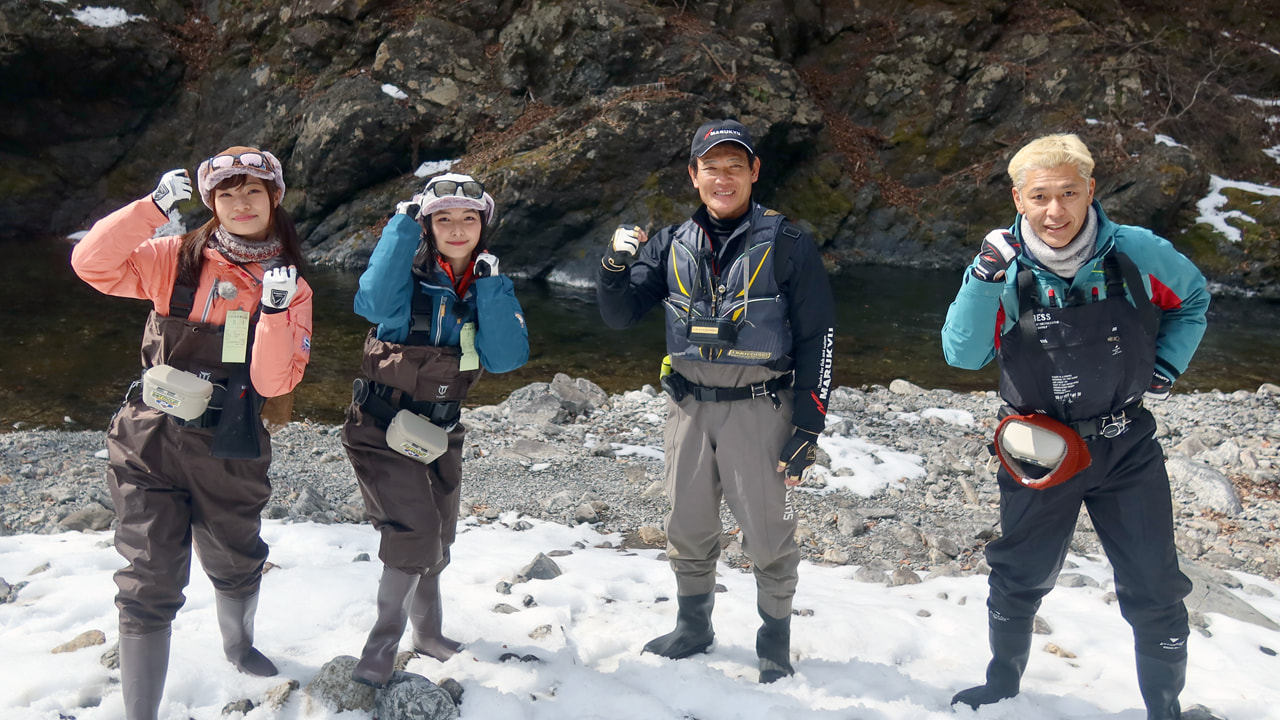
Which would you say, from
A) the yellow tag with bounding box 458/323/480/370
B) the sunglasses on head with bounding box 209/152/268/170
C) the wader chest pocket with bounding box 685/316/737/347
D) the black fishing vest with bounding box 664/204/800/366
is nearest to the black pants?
the black fishing vest with bounding box 664/204/800/366

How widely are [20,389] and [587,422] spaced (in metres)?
7.30

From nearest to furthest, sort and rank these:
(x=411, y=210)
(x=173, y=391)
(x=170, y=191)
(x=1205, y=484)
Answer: (x=173, y=391) → (x=170, y=191) → (x=411, y=210) → (x=1205, y=484)

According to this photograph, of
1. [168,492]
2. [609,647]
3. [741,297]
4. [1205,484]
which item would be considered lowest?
[609,647]

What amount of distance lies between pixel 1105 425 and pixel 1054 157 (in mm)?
1083

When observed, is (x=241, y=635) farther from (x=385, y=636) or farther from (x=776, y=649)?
(x=776, y=649)

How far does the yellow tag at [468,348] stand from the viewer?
135 inches

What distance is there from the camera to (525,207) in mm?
19500

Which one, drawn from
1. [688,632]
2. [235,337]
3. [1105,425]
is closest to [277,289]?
[235,337]

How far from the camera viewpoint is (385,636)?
11.1ft

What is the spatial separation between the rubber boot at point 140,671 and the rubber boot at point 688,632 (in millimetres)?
2086

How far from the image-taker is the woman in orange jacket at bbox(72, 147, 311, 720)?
3.01m

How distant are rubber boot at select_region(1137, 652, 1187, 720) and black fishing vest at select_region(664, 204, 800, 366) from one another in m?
1.94

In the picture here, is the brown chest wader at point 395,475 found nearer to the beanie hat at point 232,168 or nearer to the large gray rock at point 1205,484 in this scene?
the beanie hat at point 232,168

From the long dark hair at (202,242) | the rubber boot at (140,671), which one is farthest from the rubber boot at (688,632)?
the long dark hair at (202,242)
